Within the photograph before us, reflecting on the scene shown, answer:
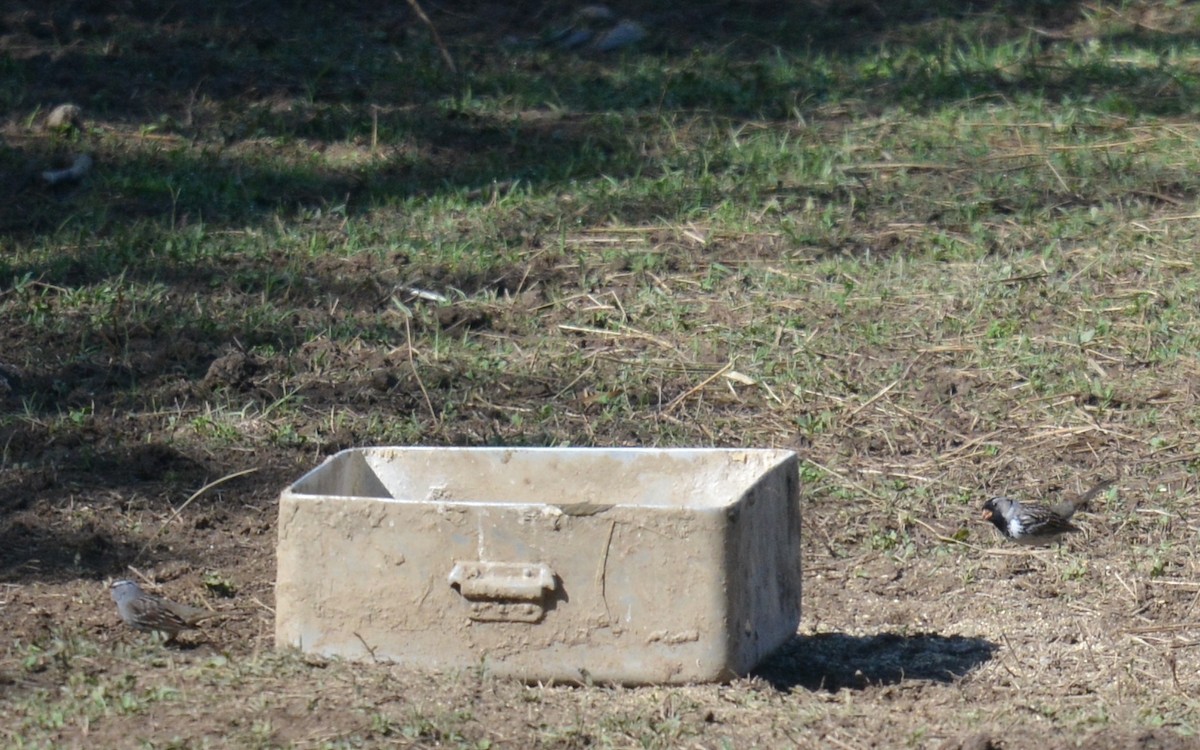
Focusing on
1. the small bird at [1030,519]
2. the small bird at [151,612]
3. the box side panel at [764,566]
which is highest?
the box side panel at [764,566]

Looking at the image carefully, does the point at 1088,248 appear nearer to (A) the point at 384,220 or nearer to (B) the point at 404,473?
(A) the point at 384,220

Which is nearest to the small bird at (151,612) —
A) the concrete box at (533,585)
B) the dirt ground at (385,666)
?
the dirt ground at (385,666)

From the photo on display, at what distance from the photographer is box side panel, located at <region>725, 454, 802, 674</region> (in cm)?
370

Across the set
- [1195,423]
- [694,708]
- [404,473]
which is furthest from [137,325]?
[1195,423]

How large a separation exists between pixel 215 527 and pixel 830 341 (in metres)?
2.55

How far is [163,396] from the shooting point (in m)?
5.86

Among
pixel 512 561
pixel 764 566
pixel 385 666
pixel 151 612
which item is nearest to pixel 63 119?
pixel 151 612

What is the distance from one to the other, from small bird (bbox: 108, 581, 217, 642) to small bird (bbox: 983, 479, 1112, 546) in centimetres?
238

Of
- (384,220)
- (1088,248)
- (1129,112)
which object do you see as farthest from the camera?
(1129,112)

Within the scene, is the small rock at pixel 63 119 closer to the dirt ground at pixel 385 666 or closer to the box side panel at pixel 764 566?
the dirt ground at pixel 385 666

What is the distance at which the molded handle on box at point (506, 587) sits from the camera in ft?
12.1

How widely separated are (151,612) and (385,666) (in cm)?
68

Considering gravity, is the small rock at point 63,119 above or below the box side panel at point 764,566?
below

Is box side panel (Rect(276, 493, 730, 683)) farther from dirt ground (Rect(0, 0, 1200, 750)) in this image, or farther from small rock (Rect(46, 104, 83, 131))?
small rock (Rect(46, 104, 83, 131))
